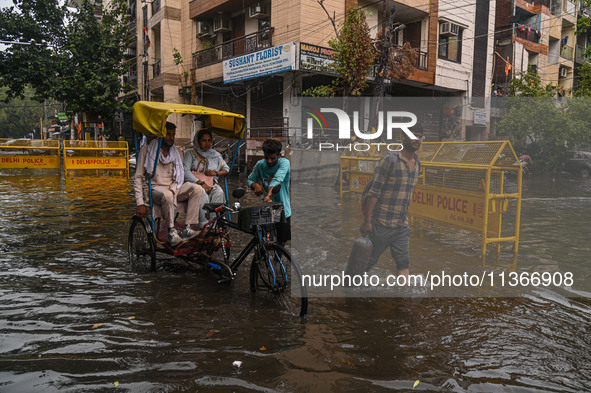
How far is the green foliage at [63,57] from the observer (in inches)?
1024

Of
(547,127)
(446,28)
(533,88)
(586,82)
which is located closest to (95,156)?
(446,28)

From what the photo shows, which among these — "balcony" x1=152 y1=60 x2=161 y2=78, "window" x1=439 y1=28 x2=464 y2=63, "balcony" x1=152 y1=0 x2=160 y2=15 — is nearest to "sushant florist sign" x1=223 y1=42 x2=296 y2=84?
"balcony" x1=152 y1=60 x2=161 y2=78

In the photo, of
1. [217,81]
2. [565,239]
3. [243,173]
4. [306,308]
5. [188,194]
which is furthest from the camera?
[217,81]

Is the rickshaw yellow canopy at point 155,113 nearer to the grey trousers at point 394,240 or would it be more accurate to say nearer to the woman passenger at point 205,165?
the woman passenger at point 205,165

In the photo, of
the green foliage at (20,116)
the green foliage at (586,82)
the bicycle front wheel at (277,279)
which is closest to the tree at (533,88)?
the green foliage at (586,82)

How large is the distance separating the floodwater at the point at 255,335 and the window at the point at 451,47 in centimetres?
2029

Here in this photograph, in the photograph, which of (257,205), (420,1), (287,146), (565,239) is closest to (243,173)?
(287,146)

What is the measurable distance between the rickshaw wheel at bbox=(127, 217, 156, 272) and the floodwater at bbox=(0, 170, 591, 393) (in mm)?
156

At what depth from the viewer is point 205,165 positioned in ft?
20.5

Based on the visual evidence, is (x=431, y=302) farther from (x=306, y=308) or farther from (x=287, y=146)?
(x=287, y=146)

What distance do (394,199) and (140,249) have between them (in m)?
3.46

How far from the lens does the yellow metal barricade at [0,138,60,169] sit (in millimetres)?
19375

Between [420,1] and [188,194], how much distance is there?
20547 millimetres

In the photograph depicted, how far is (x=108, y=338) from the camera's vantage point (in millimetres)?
3861
